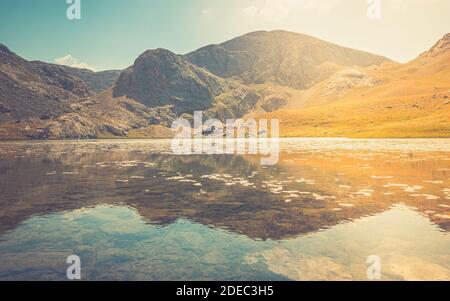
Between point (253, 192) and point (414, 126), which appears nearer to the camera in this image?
point (253, 192)

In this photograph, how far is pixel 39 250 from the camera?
621 inches

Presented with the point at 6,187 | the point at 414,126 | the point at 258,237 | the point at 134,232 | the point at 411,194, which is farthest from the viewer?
the point at 414,126

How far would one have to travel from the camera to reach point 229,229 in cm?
1891

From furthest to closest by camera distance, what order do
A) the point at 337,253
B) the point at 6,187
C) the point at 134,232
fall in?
the point at 6,187 < the point at 134,232 < the point at 337,253

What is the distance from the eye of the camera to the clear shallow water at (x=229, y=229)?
13305 mm

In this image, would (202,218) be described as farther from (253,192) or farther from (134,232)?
(253,192)

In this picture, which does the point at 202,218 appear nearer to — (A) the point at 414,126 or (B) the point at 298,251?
(B) the point at 298,251

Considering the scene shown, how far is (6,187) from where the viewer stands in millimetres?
33719

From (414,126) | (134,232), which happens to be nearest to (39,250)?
(134,232)

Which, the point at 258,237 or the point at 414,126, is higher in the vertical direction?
the point at 414,126

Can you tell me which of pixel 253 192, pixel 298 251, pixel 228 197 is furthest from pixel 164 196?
pixel 298 251

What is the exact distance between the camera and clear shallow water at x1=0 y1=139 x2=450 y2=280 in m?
13.3

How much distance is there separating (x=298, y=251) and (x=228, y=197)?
1321cm
